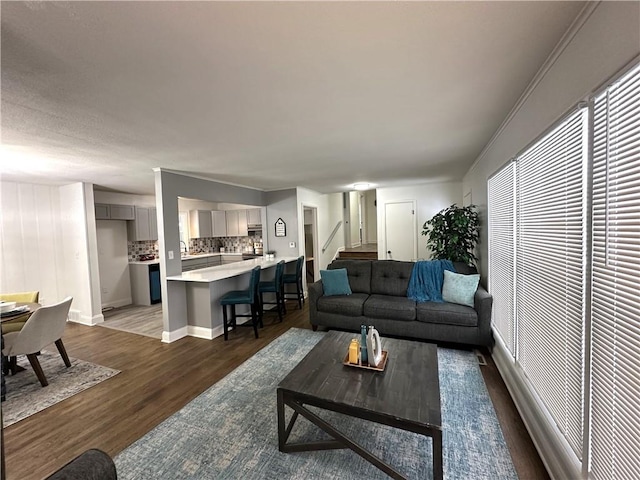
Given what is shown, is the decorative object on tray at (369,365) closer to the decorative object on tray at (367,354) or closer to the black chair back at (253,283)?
the decorative object on tray at (367,354)

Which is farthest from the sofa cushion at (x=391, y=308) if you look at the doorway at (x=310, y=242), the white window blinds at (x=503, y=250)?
the doorway at (x=310, y=242)

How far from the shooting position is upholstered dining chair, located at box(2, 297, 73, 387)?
2580 millimetres

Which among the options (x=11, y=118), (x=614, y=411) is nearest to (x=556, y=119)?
(x=614, y=411)

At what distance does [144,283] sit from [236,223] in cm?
233

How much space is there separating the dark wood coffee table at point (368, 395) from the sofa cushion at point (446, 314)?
42.8 inches

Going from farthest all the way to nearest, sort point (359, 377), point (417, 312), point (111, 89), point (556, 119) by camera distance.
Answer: point (417, 312)
point (359, 377)
point (111, 89)
point (556, 119)

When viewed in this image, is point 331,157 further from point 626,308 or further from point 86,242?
point 86,242

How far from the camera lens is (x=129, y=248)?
19.2 ft

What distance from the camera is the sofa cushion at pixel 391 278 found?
388cm

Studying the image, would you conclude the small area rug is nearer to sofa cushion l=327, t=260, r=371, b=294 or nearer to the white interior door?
sofa cushion l=327, t=260, r=371, b=294

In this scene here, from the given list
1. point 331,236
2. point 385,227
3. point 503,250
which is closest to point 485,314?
point 503,250

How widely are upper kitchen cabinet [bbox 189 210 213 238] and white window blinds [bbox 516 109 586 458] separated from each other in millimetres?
6485

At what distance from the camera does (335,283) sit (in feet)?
12.9

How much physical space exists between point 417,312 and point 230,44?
3125 mm
